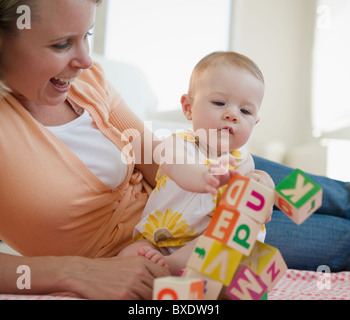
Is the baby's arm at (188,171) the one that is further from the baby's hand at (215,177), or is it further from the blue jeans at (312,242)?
the blue jeans at (312,242)

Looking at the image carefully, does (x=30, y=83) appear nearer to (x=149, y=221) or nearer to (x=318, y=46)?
(x=149, y=221)

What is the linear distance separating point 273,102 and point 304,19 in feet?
2.94

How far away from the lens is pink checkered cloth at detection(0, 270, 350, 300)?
3.19ft

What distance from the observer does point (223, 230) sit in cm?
60

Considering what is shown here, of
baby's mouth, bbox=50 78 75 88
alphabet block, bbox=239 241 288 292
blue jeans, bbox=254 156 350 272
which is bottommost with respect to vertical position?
blue jeans, bbox=254 156 350 272

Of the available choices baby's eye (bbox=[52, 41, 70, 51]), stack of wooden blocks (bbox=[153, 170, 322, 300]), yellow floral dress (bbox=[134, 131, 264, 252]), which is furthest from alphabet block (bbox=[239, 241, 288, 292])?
baby's eye (bbox=[52, 41, 70, 51])

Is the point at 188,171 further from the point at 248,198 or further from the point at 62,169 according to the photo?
the point at 62,169

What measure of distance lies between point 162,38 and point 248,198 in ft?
10.1

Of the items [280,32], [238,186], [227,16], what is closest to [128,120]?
[238,186]

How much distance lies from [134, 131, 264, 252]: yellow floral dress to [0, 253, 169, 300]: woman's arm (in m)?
0.11

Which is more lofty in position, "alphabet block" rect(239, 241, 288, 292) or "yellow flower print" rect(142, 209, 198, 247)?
"alphabet block" rect(239, 241, 288, 292)

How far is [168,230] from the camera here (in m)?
0.92

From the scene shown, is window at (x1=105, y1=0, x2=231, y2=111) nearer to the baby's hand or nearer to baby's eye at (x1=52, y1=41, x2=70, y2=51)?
baby's eye at (x1=52, y1=41, x2=70, y2=51)

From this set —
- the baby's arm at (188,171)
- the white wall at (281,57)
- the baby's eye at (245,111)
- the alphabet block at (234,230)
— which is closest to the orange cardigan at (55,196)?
the baby's arm at (188,171)
